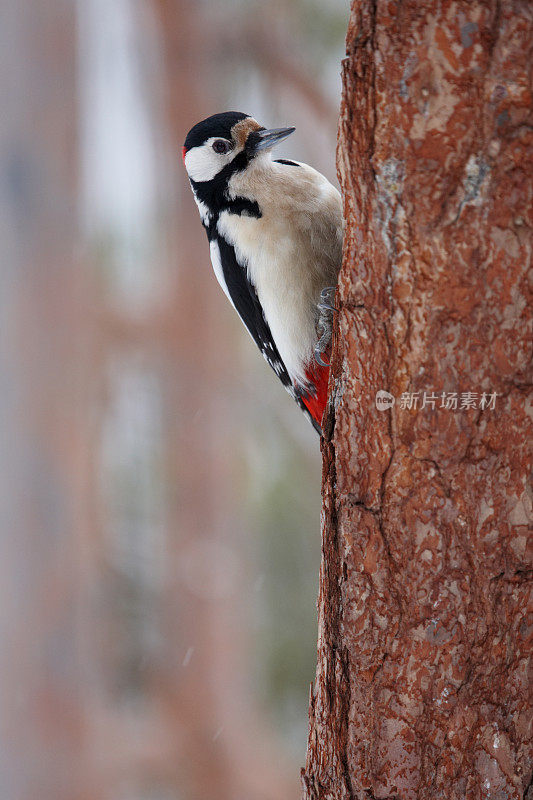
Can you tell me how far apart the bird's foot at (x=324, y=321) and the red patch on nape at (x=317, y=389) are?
0.02 m

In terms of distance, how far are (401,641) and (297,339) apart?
71 cm

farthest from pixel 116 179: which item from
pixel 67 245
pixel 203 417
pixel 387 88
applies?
pixel 387 88

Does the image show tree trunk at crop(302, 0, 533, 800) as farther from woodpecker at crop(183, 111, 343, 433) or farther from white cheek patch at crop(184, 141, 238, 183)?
white cheek patch at crop(184, 141, 238, 183)

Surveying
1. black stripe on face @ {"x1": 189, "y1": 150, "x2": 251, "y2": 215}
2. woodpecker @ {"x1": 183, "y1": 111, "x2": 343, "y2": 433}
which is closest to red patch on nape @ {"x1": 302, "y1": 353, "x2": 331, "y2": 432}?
woodpecker @ {"x1": 183, "y1": 111, "x2": 343, "y2": 433}

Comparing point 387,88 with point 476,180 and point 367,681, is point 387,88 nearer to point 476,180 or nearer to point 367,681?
point 476,180

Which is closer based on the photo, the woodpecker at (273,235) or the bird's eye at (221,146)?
the woodpecker at (273,235)

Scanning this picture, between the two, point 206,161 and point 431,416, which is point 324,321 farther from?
point 431,416

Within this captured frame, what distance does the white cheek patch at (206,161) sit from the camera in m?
1.61

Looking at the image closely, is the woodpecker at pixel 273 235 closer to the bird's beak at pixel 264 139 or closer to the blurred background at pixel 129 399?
the bird's beak at pixel 264 139

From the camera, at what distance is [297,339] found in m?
1.56

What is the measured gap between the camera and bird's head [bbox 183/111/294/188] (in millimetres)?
1591

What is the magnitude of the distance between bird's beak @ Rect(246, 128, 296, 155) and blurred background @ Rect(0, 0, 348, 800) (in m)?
1.71

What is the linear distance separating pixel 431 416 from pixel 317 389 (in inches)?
27.5

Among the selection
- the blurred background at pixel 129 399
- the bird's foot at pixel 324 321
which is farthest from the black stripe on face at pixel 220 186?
the blurred background at pixel 129 399
